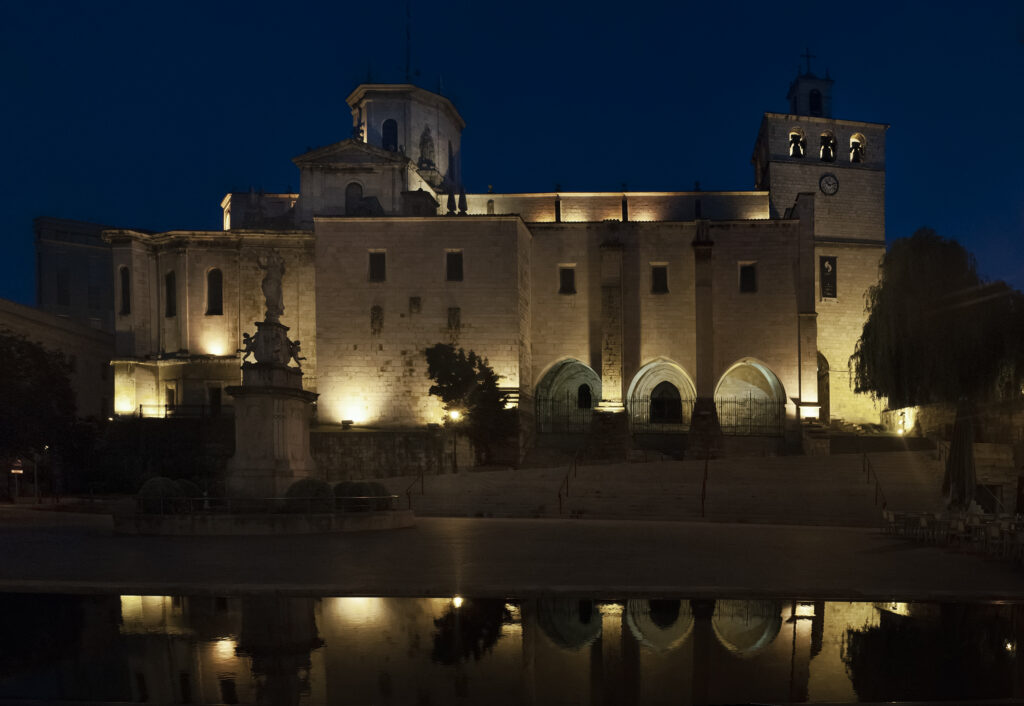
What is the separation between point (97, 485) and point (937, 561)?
29373 mm

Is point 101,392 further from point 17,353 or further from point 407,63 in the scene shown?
point 407,63

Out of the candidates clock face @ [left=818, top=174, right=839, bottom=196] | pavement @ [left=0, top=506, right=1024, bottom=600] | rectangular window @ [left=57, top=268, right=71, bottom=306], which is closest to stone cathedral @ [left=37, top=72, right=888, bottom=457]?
clock face @ [left=818, top=174, right=839, bottom=196]

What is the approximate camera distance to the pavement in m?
9.90

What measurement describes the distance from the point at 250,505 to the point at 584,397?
2915 centimetres

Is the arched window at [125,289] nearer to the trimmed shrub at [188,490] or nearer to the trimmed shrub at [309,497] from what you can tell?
the trimmed shrub at [188,490]

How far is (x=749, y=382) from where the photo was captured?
43.8m

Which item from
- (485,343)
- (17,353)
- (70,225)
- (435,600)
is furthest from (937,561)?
(70,225)

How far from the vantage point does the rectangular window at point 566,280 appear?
43031 millimetres

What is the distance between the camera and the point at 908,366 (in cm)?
2845

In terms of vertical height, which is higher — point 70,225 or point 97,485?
point 70,225

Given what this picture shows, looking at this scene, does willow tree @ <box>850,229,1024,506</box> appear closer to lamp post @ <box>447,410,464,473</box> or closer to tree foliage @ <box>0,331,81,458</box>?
lamp post @ <box>447,410,464,473</box>

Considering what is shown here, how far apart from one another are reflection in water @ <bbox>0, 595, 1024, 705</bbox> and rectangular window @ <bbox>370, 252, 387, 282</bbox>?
3115cm

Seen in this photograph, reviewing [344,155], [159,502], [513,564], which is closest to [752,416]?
[344,155]

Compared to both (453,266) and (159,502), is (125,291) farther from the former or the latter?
(159,502)
